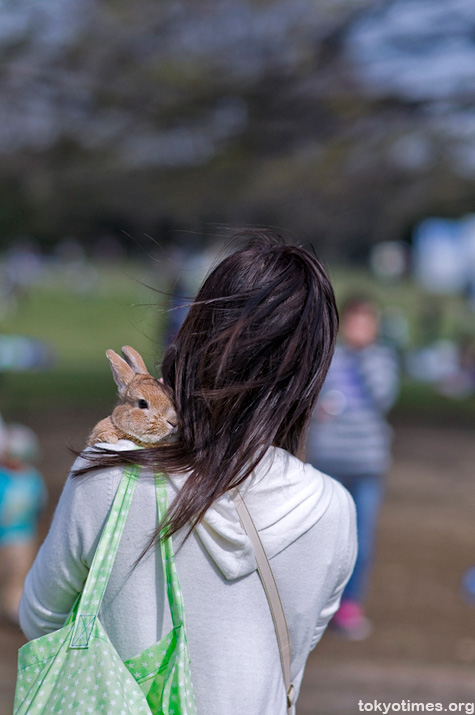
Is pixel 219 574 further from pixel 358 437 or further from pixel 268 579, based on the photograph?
pixel 358 437

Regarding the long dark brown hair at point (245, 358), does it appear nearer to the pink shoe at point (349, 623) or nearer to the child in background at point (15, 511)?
the child in background at point (15, 511)

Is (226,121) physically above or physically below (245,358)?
above

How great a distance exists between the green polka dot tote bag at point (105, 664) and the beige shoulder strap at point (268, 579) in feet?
0.45

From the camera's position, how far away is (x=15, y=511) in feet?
A: 13.6

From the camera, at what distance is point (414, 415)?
10.7m

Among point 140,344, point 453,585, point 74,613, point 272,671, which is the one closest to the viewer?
point 74,613

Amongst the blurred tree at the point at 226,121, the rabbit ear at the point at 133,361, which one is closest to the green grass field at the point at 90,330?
the blurred tree at the point at 226,121

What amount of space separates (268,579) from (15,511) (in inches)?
116

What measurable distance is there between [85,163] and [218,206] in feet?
5.97

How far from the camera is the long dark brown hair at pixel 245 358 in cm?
145

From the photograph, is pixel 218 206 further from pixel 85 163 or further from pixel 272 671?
pixel 272 671

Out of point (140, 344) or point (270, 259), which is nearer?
point (270, 259)

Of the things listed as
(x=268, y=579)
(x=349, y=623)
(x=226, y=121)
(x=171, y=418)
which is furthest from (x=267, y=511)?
(x=226, y=121)

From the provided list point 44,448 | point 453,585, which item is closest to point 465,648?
point 453,585
